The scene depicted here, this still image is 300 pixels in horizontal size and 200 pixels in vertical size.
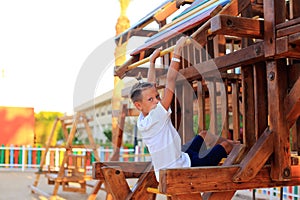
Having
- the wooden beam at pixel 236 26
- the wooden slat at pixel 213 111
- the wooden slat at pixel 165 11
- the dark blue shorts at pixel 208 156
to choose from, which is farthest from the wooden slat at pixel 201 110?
the wooden slat at pixel 165 11

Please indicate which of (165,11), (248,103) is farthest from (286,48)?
(165,11)

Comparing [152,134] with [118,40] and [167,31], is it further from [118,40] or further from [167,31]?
[118,40]

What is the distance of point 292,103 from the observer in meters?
2.63

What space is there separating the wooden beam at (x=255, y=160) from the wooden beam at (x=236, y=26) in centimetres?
69

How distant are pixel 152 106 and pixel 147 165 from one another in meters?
1.09

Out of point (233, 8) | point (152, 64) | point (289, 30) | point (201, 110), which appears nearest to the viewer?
point (289, 30)

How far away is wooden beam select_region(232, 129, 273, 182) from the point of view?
2621 millimetres

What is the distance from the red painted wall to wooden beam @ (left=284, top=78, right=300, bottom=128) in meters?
16.5

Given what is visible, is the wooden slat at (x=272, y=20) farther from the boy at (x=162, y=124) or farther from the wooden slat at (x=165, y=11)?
the wooden slat at (x=165, y=11)

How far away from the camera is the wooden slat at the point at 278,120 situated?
267 centimetres

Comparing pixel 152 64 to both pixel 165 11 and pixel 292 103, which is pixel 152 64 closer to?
pixel 292 103

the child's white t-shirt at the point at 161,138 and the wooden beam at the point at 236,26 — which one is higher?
the wooden beam at the point at 236,26

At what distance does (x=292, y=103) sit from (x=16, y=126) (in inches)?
658

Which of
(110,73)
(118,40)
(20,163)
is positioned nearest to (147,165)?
(110,73)
